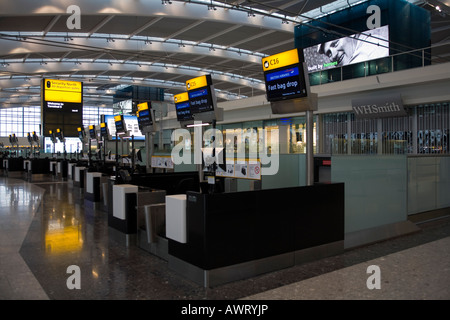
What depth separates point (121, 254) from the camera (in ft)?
18.1

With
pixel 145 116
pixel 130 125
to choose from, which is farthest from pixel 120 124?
pixel 130 125

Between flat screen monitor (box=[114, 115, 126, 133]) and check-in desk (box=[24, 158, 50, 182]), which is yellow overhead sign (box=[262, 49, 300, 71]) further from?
check-in desk (box=[24, 158, 50, 182])

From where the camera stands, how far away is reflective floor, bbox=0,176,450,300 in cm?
383

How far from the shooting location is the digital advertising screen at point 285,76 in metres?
4.99

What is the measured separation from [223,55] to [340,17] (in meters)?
8.91

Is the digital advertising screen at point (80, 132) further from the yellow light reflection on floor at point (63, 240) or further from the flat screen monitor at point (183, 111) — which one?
the yellow light reflection on floor at point (63, 240)

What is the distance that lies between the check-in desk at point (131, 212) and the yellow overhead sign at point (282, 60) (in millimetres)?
2806

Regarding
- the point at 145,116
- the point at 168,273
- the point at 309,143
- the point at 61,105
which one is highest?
the point at 61,105

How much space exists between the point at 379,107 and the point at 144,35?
14.1m

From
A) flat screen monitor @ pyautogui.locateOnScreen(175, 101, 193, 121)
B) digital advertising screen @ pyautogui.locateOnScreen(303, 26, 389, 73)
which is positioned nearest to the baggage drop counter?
flat screen monitor @ pyautogui.locateOnScreen(175, 101, 193, 121)

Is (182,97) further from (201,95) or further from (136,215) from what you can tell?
(136,215)

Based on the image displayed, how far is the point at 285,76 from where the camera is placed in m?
5.18

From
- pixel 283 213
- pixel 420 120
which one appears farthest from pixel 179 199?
pixel 420 120
